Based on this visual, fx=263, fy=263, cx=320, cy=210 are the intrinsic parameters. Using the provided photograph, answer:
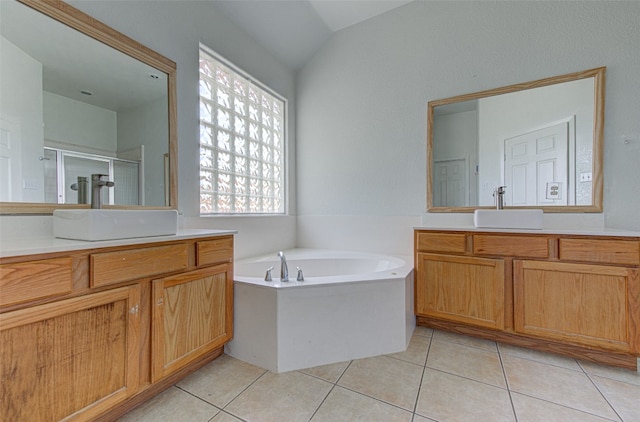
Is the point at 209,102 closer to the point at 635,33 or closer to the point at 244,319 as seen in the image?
the point at 244,319

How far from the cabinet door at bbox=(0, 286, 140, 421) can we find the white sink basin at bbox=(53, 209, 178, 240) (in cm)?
25

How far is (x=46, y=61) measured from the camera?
126 centimetres

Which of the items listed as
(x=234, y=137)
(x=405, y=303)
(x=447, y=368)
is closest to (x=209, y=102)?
(x=234, y=137)

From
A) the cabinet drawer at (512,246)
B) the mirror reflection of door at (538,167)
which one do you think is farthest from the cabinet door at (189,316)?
the mirror reflection of door at (538,167)

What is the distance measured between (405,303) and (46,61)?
2360 millimetres

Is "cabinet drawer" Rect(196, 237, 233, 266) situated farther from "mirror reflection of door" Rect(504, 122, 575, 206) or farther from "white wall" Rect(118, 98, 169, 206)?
"mirror reflection of door" Rect(504, 122, 575, 206)

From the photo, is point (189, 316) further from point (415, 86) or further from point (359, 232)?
point (415, 86)

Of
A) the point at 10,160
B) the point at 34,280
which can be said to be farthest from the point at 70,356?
the point at 10,160

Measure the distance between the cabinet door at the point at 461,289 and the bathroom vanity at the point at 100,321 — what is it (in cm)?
151

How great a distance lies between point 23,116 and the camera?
1.19 meters

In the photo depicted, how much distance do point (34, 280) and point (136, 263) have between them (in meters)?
0.32

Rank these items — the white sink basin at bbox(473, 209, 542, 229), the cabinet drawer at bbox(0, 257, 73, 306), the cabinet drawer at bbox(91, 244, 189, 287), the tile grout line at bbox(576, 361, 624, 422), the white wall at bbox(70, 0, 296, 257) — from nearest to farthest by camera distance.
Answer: the cabinet drawer at bbox(0, 257, 73, 306)
the cabinet drawer at bbox(91, 244, 189, 287)
the tile grout line at bbox(576, 361, 624, 422)
the white wall at bbox(70, 0, 296, 257)
the white sink basin at bbox(473, 209, 542, 229)

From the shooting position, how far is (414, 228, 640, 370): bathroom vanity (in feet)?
4.91

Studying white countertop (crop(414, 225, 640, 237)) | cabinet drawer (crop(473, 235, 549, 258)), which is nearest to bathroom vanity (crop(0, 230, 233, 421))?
white countertop (crop(414, 225, 640, 237))
